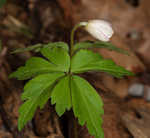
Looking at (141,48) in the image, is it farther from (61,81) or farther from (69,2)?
(61,81)

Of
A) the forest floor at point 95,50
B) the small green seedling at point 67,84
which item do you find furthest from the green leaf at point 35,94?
the forest floor at point 95,50

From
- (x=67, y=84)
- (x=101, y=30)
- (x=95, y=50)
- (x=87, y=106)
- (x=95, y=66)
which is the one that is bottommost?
(x=87, y=106)

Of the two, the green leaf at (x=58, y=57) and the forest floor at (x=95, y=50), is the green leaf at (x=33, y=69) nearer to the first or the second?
the green leaf at (x=58, y=57)

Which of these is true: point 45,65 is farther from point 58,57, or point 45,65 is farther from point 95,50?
point 95,50

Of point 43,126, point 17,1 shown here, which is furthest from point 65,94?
point 17,1

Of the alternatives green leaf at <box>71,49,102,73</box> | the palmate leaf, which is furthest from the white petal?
the palmate leaf

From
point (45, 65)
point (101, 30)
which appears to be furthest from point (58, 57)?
point (101, 30)

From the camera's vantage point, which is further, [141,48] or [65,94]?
[141,48]
